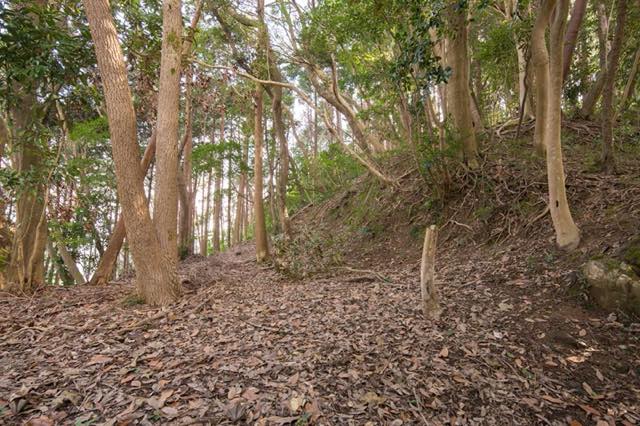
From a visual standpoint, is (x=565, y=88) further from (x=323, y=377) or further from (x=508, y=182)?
(x=323, y=377)

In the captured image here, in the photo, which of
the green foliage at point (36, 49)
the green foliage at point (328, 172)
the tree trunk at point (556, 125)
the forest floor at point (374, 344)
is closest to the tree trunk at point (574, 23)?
the tree trunk at point (556, 125)

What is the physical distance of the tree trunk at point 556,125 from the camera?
344 cm

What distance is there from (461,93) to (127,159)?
17.0 feet

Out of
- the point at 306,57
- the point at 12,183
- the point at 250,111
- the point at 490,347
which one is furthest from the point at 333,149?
the point at 490,347

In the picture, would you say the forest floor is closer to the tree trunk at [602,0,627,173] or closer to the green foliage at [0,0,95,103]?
the tree trunk at [602,0,627,173]

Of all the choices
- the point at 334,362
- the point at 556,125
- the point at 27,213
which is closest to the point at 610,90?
the point at 556,125

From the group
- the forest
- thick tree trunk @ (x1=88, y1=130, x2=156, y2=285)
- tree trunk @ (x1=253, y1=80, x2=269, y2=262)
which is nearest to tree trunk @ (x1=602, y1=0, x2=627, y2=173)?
the forest

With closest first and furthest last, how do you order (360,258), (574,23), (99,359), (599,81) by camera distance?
(99,359), (574,23), (360,258), (599,81)

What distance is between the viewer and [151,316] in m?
3.82

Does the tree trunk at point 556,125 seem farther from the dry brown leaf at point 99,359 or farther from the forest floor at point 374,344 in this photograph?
the dry brown leaf at point 99,359

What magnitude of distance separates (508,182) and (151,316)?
5629 millimetres

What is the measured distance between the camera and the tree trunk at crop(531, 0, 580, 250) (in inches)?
136

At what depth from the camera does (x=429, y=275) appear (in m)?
3.37

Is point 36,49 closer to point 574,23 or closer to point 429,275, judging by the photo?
point 429,275
